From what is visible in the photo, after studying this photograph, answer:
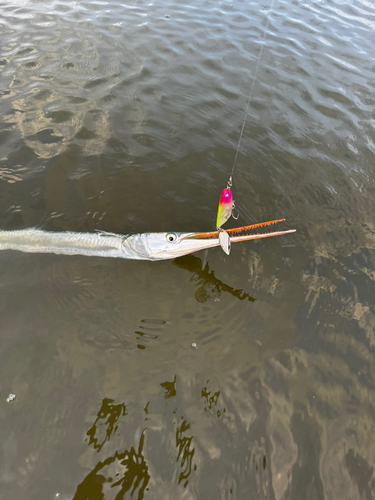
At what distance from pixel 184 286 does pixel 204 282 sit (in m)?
0.28

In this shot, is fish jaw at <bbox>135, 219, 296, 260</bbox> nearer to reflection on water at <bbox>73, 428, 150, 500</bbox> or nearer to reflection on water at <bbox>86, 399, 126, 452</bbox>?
reflection on water at <bbox>86, 399, 126, 452</bbox>

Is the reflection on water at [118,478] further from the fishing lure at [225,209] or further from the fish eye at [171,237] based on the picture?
the fish eye at [171,237]

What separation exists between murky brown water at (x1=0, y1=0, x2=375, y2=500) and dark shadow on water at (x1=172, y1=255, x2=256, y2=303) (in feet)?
0.09

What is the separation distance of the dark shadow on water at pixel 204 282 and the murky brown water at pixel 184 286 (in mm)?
26

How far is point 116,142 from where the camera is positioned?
5.62 m

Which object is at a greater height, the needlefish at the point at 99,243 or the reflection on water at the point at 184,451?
the needlefish at the point at 99,243

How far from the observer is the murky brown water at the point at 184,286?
2795 millimetres

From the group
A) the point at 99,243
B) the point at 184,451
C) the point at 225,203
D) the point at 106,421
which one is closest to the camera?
the point at 184,451

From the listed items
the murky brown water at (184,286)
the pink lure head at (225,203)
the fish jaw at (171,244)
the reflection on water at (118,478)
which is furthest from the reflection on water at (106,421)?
the pink lure head at (225,203)

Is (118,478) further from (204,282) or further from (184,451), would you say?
Result: (204,282)

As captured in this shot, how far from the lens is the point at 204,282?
4027 millimetres

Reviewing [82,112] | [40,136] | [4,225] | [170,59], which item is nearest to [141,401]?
[4,225]

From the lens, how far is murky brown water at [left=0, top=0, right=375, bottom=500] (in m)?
2.79

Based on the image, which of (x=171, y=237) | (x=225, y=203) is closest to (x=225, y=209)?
(x=225, y=203)
